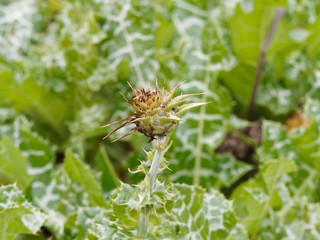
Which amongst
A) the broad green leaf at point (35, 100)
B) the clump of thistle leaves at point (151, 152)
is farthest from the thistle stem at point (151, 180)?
the broad green leaf at point (35, 100)

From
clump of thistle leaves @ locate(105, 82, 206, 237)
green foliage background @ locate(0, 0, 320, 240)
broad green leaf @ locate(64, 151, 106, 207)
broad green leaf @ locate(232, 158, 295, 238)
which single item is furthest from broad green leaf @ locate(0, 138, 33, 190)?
broad green leaf @ locate(232, 158, 295, 238)

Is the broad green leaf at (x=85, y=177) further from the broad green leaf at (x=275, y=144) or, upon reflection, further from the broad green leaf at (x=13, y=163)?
the broad green leaf at (x=275, y=144)

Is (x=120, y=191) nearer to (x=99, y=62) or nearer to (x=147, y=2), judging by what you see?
(x=99, y=62)

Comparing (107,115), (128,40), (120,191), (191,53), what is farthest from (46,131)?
(120,191)

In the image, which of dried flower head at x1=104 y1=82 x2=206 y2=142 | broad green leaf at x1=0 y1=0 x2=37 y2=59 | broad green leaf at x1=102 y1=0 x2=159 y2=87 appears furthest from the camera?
broad green leaf at x1=0 y1=0 x2=37 y2=59

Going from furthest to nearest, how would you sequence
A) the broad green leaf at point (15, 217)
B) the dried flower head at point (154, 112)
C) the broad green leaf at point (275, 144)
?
1. the broad green leaf at point (275, 144)
2. the broad green leaf at point (15, 217)
3. the dried flower head at point (154, 112)

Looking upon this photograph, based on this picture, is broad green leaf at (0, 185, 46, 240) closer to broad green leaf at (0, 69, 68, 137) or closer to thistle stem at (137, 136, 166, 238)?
thistle stem at (137, 136, 166, 238)

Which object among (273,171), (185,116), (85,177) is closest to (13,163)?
(85,177)
